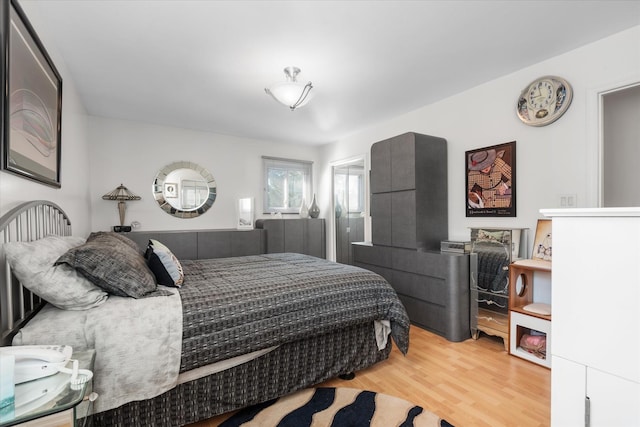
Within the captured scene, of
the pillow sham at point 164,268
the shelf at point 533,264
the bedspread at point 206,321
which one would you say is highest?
the pillow sham at point 164,268

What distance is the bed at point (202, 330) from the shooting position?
4.40ft

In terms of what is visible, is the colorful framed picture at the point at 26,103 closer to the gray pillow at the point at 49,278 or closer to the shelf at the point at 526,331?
the gray pillow at the point at 49,278

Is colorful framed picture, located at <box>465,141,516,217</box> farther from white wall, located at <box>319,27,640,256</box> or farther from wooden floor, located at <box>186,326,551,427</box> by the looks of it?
wooden floor, located at <box>186,326,551,427</box>

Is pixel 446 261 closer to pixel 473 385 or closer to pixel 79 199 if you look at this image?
pixel 473 385

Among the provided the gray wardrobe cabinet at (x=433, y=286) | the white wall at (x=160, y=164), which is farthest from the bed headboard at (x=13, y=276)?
the gray wardrobe cabinet at (x=433, y=286)

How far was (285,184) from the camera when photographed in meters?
5.35

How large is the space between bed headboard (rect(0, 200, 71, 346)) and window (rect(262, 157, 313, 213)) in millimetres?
3353

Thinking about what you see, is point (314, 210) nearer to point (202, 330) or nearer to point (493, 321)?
point (493, 321)

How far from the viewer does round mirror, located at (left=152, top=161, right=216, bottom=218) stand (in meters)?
4.30

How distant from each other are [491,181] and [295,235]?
9.59ft

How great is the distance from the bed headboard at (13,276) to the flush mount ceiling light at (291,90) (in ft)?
5.65

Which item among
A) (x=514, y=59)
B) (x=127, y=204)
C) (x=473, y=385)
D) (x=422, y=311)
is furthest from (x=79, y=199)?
(x=514, y=59)

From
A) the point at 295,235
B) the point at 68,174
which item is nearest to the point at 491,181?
the point at 295,235

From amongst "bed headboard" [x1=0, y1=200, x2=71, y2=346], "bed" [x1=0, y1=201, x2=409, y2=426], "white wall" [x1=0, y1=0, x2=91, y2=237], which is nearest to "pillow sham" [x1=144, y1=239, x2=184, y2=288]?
"bed" [x1=0, y1=201, x2=409, y2=426]
